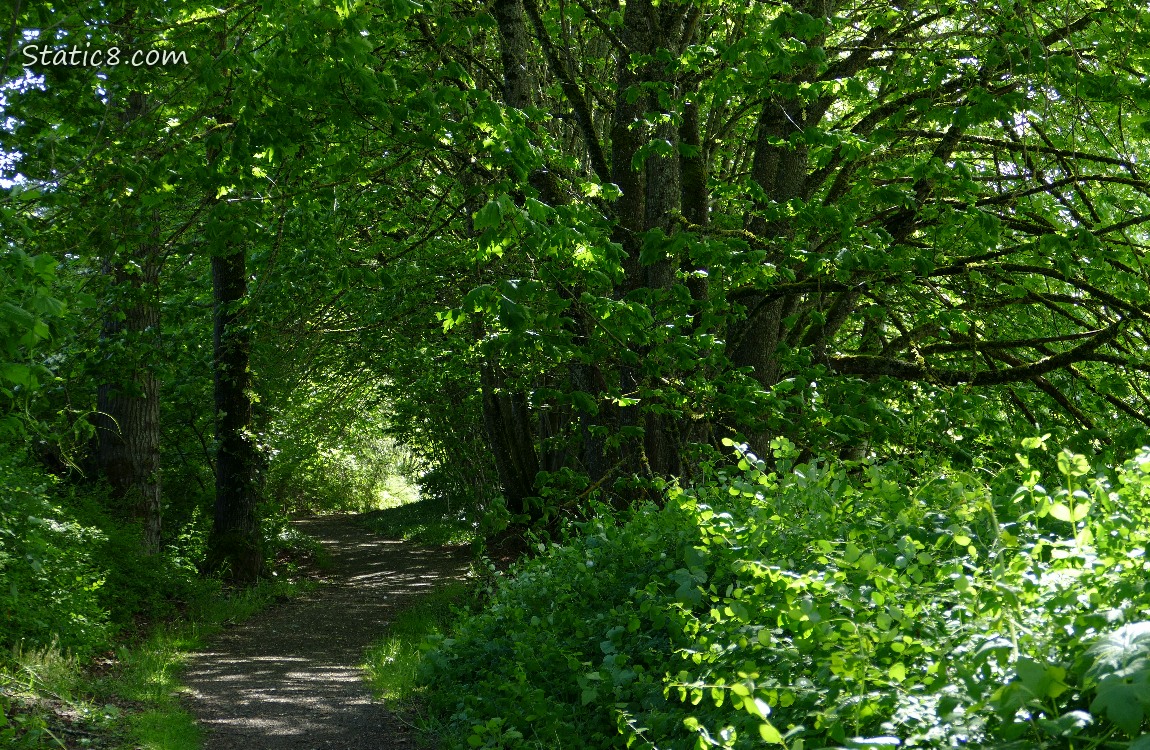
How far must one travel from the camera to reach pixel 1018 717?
2.47 m

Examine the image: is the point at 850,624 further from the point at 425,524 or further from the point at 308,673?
the point at 425,524

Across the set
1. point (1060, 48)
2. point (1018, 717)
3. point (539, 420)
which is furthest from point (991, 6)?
point (539, 420)

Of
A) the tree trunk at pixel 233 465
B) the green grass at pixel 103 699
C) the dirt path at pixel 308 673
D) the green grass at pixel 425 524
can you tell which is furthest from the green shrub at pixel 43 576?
the green grass at pixel 425 524

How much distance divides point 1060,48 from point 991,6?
0.64 metres

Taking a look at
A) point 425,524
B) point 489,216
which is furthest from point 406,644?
point 425,524

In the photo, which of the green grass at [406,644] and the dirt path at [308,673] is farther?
the green grass at [406,644]

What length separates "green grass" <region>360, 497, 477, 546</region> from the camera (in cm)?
2308

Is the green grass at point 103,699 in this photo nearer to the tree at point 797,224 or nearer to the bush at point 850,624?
the bush at point 850,624

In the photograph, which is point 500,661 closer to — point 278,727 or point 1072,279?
point 278,727

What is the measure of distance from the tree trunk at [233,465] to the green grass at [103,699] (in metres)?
4.59

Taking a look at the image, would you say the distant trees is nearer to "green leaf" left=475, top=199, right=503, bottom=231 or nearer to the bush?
"green leaf" left=475, top=199, right=503, bottom=231

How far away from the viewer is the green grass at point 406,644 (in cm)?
816

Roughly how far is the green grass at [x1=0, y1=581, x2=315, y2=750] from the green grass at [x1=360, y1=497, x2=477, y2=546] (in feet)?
36.8

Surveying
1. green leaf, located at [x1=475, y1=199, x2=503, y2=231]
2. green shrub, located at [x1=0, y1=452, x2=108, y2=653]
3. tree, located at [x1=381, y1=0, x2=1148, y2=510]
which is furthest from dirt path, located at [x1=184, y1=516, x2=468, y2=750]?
green leaf, located at [x1=475, y1=199, x2=503, y2=231]
